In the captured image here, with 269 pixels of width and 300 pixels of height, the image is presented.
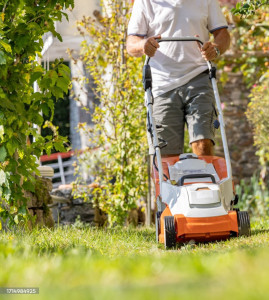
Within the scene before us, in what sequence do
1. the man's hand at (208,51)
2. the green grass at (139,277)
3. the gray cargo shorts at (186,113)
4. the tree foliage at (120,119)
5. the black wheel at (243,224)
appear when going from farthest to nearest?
1. the tree foliage at (120,119)
2. the gray cargo shorts at (186,113)
3. the man's hand at (208,51)
4. the black wheel at (243,224)
5. the green grass at (139,277)

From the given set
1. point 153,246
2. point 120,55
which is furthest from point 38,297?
point 120,55

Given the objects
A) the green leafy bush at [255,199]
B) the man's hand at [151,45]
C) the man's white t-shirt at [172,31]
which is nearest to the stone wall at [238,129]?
the green leafy bush at [255,199]

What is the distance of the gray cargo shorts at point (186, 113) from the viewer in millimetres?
3564

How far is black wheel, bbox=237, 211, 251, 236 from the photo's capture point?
10.4ft

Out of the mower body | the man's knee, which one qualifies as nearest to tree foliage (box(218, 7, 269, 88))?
the man's knee

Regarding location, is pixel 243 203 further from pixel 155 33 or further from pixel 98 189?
pixel 155 33

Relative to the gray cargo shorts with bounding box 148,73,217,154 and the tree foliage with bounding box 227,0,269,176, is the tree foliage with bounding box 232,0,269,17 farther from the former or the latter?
the tree foliage with bounding box 227,0,269,176

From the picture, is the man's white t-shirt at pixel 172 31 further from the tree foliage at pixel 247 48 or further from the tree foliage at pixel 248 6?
the tree foliage at pixel 247 48

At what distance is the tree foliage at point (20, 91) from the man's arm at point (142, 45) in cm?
48

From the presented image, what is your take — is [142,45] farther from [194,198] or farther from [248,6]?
[194,198]

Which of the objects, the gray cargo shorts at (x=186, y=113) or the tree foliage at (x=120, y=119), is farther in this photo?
the tree foliage at (x=120, y=119)

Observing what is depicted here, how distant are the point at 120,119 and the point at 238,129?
3.34 meters

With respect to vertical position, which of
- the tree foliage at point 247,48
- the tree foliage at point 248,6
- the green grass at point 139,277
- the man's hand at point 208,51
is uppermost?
the tree foliage at point 247,48

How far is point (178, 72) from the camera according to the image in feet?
11.9
